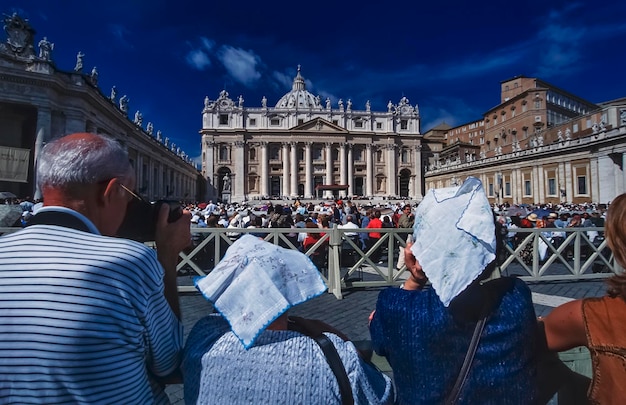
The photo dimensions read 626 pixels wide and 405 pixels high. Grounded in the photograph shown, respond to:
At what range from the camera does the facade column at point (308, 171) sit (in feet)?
200

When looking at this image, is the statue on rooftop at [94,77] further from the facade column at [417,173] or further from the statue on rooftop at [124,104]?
the facade column at [417,173]

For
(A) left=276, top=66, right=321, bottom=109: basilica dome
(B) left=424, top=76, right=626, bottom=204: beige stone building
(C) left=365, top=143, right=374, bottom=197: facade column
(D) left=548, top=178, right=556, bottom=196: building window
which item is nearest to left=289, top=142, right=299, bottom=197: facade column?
(C) left=365, top=143, right=374, bottom=197: facade column

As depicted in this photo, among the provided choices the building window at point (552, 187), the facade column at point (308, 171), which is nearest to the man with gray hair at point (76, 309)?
the building window at point (552, 187)

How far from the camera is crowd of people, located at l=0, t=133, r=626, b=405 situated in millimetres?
1001

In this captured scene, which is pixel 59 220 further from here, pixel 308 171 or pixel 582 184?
pixel 308 171

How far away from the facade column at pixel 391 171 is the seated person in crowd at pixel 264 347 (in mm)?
64054

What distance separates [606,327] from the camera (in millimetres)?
1132

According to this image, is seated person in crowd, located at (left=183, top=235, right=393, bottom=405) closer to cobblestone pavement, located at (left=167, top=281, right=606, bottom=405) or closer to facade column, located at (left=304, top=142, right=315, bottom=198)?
cobblestone pavement, located at (left=167, top=281, right=606, bottom=405)

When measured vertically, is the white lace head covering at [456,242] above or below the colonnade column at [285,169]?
below

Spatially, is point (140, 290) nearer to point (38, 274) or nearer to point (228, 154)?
point (38, 274)

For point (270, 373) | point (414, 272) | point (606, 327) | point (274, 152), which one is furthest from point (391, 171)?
point (270, 373)

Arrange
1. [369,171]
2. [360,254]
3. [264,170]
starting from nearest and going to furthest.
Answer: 1. [360,254]
2. [264,170]
3. [369,171]

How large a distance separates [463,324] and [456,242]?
0.30m

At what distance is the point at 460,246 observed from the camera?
1267mm
